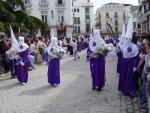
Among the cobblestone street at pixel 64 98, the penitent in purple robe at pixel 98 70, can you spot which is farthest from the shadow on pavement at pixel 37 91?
the penitent in purple robe at pixel 98 70

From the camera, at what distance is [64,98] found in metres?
12.3

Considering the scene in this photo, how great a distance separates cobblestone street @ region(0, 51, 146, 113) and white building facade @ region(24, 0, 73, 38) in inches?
2245

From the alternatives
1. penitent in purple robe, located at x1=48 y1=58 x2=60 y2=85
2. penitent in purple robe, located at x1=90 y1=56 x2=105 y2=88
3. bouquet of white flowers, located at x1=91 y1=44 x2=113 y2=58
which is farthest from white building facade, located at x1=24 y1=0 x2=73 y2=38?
penitent in purple robe, located at x1=90 y1=56 x2=105 y2=88

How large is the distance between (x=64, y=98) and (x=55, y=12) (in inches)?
2456

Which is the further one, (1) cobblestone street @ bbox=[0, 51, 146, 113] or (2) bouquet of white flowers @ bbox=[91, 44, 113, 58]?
(2) bouquet of white flowers @ bbox=[91, 44, 113, 58]

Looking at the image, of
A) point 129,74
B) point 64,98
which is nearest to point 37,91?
point 64,98

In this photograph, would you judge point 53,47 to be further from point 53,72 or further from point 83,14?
point 83,14

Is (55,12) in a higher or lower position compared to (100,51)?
higher

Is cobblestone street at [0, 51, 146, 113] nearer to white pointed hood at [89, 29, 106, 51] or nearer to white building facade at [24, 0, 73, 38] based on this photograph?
white pointed hood at [89, 29, 106, 51]

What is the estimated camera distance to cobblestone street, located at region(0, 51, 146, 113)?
1070 centimetres

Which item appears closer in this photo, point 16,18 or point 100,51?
point 100,51

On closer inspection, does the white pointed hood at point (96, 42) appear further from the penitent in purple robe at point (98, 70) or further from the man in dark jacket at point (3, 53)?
the man in dark jacket at point (3, 53)

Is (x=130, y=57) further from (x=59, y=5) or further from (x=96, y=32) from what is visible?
(x=59, y=5)

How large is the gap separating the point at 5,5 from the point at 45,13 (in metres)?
46.9
